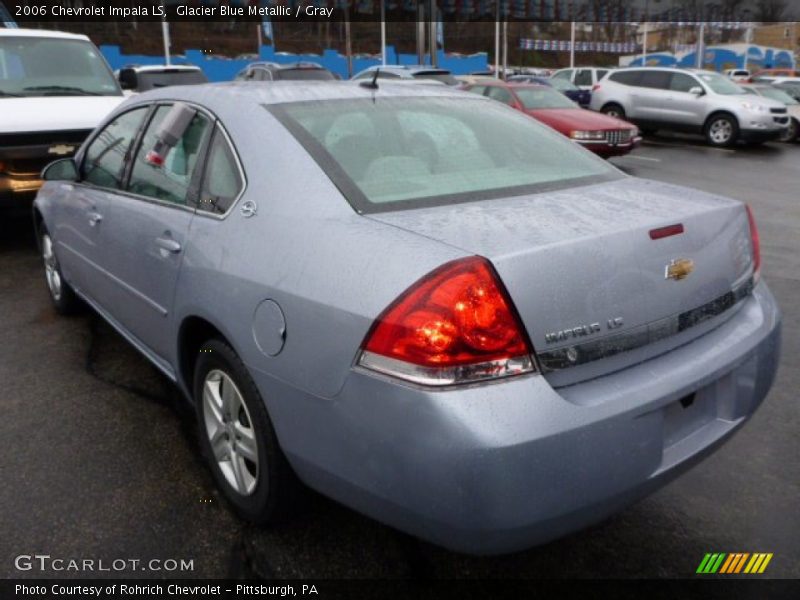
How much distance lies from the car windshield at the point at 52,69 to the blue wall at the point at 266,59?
77.4ft

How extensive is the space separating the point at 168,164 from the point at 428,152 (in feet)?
3.74

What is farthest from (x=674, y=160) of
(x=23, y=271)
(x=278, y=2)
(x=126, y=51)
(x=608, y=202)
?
(x=126, y=51)

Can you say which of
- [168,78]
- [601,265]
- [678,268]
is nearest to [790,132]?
[168,78]

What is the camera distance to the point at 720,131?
16891 millimetres

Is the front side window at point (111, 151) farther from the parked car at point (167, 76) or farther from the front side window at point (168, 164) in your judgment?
the parked car at point (167, 76)

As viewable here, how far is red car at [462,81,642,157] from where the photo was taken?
40.8ft

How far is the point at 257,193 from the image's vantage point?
243cm

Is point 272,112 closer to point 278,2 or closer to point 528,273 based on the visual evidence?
point 528,273

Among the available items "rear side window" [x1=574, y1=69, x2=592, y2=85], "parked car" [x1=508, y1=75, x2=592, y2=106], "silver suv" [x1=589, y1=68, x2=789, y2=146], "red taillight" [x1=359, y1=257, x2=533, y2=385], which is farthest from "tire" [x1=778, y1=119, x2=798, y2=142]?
"red taillight" [x1=359, y1=257, x2=533, y2=385]

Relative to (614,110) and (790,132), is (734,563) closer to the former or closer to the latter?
(790,132)

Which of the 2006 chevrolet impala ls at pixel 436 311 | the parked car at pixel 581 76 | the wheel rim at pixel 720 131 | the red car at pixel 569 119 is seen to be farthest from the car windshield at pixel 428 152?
the parked car at pixel 581 76

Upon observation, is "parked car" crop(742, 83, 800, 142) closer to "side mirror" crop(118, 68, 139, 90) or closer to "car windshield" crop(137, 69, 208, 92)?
"car windshield" crop(137, 69, 208, 92)

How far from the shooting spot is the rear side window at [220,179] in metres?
2.56

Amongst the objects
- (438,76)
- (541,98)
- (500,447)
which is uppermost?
(438,76)
